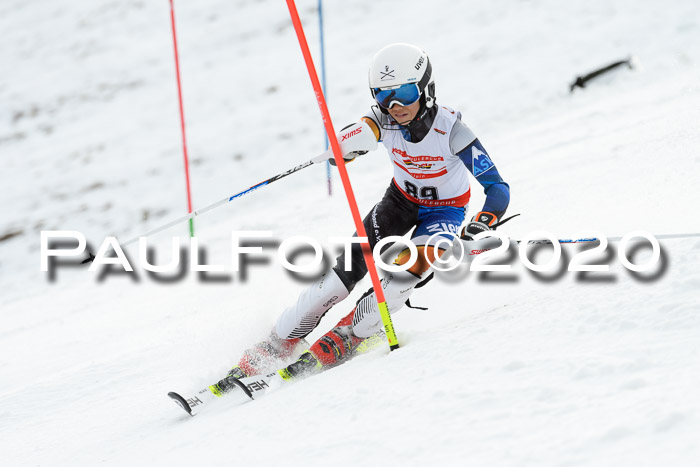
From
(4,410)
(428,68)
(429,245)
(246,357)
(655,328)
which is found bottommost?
(4,410)

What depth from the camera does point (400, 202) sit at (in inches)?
165

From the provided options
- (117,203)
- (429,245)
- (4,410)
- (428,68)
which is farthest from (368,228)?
(117,203)

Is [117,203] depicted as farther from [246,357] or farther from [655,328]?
[655,328]

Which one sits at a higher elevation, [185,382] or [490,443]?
[490,443]

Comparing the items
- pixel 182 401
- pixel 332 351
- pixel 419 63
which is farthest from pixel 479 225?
pixel 182 401

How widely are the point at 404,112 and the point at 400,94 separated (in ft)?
0.41

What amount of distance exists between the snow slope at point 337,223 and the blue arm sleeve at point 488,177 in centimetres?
48

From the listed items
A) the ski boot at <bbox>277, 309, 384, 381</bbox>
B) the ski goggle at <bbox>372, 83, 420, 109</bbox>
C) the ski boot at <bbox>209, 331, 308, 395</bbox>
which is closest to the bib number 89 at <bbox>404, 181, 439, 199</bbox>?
the ski goggle at <bbox>372, 83, 420, 109</bbox>

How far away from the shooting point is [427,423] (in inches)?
88.9

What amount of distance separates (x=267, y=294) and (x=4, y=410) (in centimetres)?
196

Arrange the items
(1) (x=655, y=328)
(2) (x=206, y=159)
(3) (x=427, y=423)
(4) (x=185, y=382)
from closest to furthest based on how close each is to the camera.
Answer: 1. (3) (x=427, y=423)
2. (1) (x=655, y=328)
3. (4) (x=185, y=382)
4. (2) (x=206, y=159)

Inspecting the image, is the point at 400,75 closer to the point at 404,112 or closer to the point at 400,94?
the point at 400,94

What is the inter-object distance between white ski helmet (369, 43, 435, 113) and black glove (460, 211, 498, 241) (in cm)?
73

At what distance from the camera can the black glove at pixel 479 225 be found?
11.1 feet
